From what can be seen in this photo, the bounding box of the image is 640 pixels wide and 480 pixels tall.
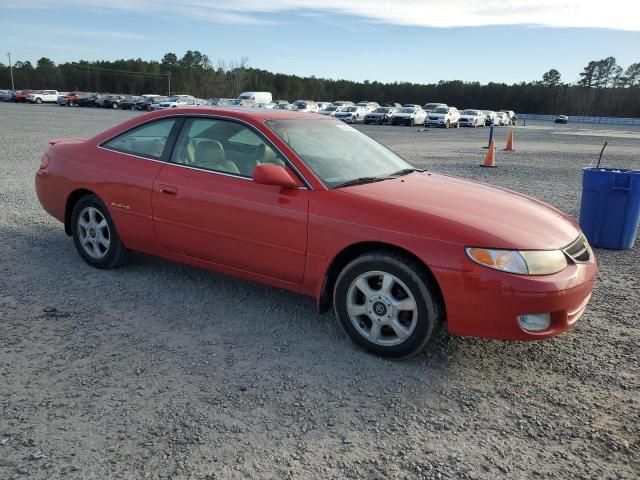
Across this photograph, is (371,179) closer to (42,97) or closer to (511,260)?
(511,260)

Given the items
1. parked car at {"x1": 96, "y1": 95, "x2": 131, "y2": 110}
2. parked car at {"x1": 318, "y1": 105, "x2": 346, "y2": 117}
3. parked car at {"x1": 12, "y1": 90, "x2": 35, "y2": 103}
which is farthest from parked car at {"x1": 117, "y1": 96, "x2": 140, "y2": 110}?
parked car at {"x1": 318, "y1": 105, "x2": 346, "y2": 117}

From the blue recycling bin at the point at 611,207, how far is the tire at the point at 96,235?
5070mm

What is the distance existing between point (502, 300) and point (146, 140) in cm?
316

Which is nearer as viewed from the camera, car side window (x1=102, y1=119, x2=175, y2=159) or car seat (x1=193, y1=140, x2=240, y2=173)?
car seat (x1=193, y1=140, x2=240, y2=173)

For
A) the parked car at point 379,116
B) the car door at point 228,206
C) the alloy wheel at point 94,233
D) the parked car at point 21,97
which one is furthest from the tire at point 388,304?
the parked car at point 21,97

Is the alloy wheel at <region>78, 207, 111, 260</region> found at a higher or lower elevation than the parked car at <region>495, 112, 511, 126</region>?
lower

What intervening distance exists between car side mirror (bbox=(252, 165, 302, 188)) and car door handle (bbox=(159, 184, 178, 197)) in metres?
0.86

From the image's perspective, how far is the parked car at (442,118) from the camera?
130 ft

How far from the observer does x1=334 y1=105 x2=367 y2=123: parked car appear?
40500 mm

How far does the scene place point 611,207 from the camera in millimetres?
6227

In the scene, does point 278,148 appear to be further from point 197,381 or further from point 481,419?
point 481,419

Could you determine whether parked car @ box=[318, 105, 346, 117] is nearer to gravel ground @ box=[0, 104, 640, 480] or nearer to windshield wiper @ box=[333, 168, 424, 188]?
windshield wiper @ box=[333, 168, 424, 188]

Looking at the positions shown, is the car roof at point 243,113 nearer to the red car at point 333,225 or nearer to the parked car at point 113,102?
the red car at point 333,225

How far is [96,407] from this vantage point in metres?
2.83
